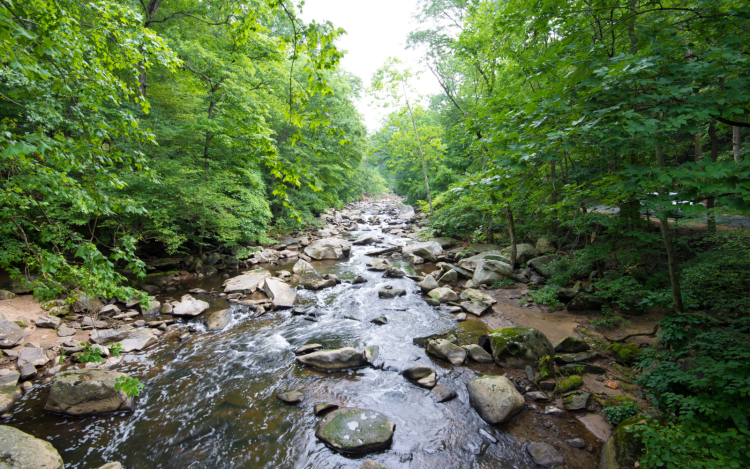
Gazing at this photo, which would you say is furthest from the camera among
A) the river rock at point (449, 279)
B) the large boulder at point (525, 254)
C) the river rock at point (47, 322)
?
the large boulder at point (525, 254)

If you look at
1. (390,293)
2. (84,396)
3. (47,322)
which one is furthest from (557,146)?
(47,322)

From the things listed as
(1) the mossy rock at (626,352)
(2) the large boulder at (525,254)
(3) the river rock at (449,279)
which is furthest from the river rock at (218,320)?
(2) the large boulder at (525,254)

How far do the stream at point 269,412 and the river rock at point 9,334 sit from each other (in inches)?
56.0

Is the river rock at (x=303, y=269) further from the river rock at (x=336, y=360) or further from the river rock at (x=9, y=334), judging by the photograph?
the river rock at (x=9, y=334)

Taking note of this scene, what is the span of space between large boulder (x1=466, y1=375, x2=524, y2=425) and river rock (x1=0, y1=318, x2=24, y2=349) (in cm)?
838

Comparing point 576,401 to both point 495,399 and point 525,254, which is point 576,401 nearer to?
point 495,399

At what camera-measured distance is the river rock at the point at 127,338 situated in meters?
5.91

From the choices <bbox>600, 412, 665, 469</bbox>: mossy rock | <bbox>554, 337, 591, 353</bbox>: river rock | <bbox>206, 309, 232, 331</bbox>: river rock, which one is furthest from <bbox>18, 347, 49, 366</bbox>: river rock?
<bbox>554, 337, 591, 353</bbox>: river rock

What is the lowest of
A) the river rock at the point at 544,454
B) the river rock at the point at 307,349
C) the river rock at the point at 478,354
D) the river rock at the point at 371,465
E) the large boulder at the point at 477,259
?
the river rock at the point at 544,454

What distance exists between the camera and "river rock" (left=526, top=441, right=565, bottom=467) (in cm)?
333

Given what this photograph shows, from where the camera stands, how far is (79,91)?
8.82 feet

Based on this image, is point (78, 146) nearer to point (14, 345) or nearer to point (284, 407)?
point (284, 407)

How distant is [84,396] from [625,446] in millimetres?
7209

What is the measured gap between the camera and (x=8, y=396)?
4320 mm
